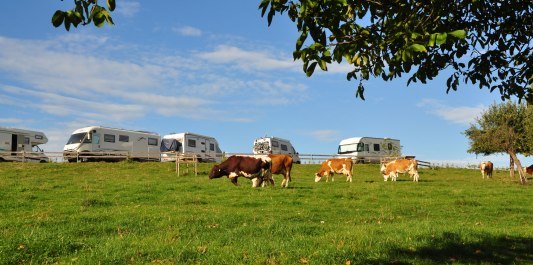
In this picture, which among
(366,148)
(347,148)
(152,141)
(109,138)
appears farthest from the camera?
(347,148)

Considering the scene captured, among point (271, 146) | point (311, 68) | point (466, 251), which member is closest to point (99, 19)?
point (311, 68)

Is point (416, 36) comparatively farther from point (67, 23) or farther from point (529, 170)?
point (529, 170)

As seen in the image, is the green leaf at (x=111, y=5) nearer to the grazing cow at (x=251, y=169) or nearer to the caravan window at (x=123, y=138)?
the grazing cow at (x=251, y=169)

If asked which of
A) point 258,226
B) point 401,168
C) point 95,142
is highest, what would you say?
point 95,142

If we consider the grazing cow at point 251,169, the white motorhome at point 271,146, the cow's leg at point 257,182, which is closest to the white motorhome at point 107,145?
the white motorhome at point 271,146

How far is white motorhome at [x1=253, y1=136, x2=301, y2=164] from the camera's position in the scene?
46.2 m

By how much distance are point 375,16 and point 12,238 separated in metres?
7.26

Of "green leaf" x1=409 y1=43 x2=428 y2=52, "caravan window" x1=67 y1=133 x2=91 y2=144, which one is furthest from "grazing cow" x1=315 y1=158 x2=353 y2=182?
"green leaf" x1=409 y1=43 x2=428 y2=52

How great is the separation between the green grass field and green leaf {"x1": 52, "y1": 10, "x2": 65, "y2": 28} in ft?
14.6

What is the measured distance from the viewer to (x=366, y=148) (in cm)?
5047

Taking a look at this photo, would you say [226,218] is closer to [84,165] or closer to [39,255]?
[39,255]

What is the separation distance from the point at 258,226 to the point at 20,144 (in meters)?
37.6

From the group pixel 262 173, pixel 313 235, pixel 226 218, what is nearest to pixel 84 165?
pixel 262 173

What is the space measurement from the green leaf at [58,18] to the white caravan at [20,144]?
3737 cm
